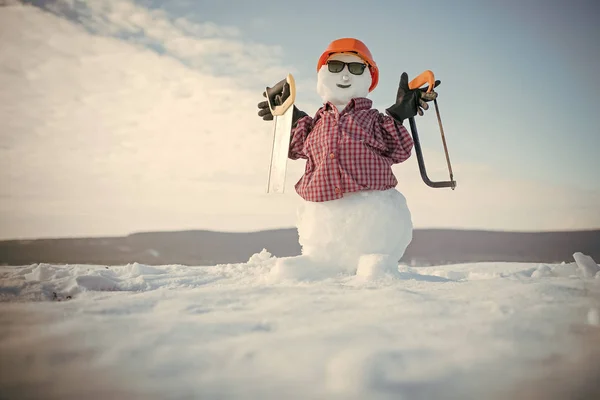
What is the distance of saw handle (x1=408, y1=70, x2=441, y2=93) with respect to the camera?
2.10 metres

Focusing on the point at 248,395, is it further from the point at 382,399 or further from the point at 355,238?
the point at 355,238

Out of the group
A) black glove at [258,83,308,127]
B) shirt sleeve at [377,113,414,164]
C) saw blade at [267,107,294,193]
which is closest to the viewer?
shirt sleeve at [377,113,414,164]

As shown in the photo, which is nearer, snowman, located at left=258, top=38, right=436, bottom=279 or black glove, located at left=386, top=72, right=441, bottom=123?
snowman, located at left=258, top=38, right=436, bottom=279

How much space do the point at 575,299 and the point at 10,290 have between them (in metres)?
1.96

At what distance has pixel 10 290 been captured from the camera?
4.92 ft

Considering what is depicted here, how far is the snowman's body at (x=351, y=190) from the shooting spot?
2041 millimetres

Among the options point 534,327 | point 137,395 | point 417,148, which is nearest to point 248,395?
point 137,395

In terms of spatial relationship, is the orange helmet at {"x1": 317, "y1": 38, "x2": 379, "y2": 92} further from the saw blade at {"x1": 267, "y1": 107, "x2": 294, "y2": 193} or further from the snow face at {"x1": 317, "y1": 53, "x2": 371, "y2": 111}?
the saw blade at {"x1": 267, "y1": 107, "x2": 294, "y2": 193}

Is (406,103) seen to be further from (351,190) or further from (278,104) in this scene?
(278,104)

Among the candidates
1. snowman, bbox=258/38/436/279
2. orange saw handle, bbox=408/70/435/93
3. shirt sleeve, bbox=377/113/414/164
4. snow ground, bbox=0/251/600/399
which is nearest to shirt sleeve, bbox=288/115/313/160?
snowman, bbox=258/38/436/279

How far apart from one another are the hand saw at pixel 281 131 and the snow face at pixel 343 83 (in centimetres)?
21

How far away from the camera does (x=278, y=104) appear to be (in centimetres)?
252

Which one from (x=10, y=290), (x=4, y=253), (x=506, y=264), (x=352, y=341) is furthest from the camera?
(x=506, y=264)

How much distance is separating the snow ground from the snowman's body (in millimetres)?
810
